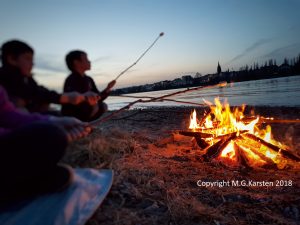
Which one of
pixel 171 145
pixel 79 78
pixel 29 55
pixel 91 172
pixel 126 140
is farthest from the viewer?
pixel 171 145

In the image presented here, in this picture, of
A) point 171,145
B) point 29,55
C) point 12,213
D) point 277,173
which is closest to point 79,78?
point 29,55

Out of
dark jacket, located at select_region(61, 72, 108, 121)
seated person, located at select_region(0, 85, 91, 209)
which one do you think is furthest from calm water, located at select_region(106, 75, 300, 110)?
seated person, located at select_region(0, 85, 91, 209)

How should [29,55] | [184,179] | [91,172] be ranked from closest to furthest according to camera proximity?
[29,55] < [91,172] < [184,179]

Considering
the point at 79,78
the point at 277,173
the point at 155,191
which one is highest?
the point at 79,78

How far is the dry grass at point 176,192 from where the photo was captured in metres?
2.82

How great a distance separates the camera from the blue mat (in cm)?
228

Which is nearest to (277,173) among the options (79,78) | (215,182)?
(215,182)

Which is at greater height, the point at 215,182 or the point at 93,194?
the point at 93,194

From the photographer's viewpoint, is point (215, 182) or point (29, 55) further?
point (215, 182)

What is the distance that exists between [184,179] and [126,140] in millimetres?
1678

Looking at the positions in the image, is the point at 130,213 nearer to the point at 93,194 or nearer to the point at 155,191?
the point at 93,194

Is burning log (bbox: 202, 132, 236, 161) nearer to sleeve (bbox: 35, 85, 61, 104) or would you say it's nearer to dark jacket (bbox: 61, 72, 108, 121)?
dark jacket (bbox: 61, 72, 108, 121)

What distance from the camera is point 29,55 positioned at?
113 inches

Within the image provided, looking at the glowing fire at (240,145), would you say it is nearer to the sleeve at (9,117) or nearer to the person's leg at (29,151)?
the person's leg at (29,151)
